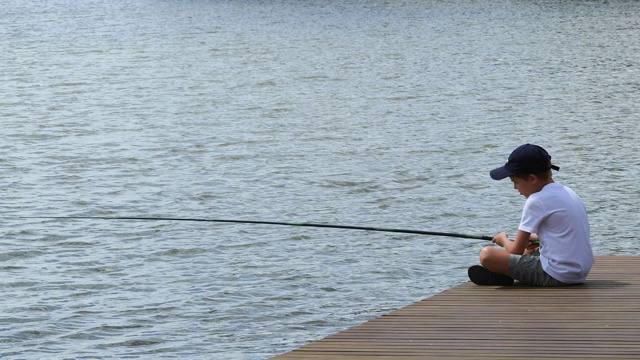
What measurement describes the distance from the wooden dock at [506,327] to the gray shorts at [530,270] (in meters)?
0.06

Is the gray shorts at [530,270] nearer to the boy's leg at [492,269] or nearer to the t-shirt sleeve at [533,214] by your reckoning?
the boy's leg at [492,269]

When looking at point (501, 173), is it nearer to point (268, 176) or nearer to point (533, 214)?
point (533, 214)

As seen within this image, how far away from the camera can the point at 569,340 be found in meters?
5.48

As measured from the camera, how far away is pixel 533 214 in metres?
6.54

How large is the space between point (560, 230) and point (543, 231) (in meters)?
0.10

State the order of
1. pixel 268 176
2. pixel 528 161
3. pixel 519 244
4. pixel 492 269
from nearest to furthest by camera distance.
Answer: pixel 528 161, pixel 519 244, pixel 492 269, pixel 268 176

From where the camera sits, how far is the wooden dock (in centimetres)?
530

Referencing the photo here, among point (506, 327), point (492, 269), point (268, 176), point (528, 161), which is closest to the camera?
point (506, 327)

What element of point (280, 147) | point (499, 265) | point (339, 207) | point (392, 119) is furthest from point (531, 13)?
point (499, 265)

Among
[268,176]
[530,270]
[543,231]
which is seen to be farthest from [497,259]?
[268,176]

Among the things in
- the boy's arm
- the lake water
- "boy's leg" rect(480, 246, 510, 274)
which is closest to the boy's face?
the boy's arm

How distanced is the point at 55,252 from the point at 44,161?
4.74 meters

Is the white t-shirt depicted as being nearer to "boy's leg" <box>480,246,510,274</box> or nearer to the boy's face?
the boy's face

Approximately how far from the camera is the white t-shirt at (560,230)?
256 inches
